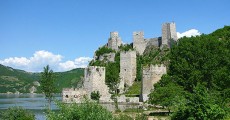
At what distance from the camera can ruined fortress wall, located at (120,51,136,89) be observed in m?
76.7

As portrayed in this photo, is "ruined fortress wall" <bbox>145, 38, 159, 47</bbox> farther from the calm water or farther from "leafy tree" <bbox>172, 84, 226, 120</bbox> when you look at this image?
"leafy tree" <bbox>172, 84, 226, 120</bbox>

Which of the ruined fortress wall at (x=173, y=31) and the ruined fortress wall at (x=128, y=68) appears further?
the ruined fortress wall at (x=173, y=31)

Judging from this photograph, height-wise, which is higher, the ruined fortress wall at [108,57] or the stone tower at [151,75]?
the ruined fortress wall at [108,57]

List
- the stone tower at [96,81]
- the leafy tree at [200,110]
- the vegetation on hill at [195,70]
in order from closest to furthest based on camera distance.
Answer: the leafy tree at [200,110], the vegetation on hill at [195,70], the stone tower at [96,81]

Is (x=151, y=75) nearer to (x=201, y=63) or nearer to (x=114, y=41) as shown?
(x=201, y=63)

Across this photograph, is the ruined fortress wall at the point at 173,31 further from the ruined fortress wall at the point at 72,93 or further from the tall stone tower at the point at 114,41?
the ruined fortress wall at the point at 72,93

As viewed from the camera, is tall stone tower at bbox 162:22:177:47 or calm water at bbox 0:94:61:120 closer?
calm water at bbox 0:94:61:120

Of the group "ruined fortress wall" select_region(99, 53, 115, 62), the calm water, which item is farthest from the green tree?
"ruined fortress wall" select_region(99, 53, 115, 62)

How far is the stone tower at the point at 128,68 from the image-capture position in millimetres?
76688

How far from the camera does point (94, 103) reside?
2147 centimetres

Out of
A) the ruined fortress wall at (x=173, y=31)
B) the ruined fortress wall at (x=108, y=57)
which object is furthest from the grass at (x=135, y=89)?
the ruined fortress wall at (x=173, y=31)

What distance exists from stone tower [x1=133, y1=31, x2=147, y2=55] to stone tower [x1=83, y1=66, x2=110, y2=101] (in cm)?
1854

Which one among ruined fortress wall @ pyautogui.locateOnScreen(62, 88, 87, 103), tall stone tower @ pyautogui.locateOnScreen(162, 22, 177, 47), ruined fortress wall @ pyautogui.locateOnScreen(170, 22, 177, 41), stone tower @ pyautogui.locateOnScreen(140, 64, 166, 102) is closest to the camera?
stone tower @ pyautogui.locateOnScreen(140, 64, 166, 102)

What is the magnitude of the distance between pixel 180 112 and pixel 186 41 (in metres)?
29.5
